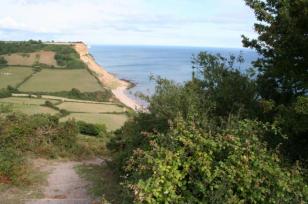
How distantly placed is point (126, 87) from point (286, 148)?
59619mm

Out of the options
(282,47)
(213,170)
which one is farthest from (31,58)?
(213,170)

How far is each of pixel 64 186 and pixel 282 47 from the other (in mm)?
6942

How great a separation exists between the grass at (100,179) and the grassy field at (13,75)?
34.3m

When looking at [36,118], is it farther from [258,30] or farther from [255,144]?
[255,144]

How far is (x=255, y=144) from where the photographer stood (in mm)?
6125

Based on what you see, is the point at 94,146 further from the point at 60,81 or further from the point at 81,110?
the point at 60,81

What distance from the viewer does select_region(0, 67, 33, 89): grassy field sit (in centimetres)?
4944

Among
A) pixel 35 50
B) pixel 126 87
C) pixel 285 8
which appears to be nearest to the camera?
pixel 285 8

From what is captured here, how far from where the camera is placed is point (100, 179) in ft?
42.8

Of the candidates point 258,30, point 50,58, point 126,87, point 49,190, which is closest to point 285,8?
point 258,30

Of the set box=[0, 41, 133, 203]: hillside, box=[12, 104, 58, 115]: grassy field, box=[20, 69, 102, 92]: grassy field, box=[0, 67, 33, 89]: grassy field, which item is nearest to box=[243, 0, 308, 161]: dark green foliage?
box=[0, 41, 133, 203]: hillside

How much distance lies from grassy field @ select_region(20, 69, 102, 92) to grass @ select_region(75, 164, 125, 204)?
32.9 m

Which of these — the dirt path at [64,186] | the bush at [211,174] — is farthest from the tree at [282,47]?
the dirt path at [64,186]

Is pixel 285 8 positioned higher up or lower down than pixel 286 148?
higher up
